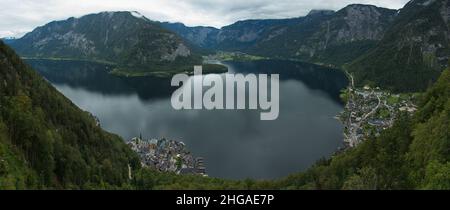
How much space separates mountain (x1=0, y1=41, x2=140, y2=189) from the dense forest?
0.14 metres

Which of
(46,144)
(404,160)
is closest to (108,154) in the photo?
(46,144)

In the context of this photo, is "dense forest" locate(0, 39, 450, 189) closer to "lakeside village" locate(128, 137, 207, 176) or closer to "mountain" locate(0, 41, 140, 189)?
"mountain" locate(0, 41, 140, 189)

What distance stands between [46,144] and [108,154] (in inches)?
1091

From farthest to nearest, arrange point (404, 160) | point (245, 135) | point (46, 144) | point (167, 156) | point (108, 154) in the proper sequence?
point (245, 135) < point (167, 156) < point (108, 154) < point (46, 144) < point (404, 160)

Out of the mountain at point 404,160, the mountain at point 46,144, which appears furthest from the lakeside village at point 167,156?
the mountain at point 404,160

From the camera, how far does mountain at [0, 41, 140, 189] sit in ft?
218

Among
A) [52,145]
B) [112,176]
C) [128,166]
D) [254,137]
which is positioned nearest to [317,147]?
[254,137]

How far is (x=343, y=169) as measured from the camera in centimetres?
8494

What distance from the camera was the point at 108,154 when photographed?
105 meters

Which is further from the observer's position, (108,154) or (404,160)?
(108,154)

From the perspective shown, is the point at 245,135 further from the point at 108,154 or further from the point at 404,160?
the point at 404,160

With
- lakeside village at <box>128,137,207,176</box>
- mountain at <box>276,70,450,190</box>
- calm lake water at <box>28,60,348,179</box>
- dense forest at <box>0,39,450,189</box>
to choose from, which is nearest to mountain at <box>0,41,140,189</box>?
dense forest at <box>0,39,450,189</box>
